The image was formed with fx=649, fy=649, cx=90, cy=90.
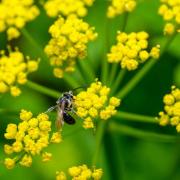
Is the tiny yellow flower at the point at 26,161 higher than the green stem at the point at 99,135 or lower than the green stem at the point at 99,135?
lower

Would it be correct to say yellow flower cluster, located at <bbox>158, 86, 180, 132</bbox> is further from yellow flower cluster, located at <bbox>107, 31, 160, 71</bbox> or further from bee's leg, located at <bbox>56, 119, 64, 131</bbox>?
bee's leg, located at <bbox>56, 119, 64, 131</bbox>

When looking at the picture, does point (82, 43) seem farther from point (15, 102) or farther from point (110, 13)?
point (15, 102)

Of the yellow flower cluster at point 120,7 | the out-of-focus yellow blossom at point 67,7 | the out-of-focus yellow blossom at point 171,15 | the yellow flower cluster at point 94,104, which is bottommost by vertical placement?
the yellow flower cluster at point 94,104

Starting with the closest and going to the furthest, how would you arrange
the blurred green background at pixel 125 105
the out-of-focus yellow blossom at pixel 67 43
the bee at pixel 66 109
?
the bee at pixel 66 109 → the out-of-focus yellow blossom at pixel 67 43 → the blurred green background at pixel 125 105

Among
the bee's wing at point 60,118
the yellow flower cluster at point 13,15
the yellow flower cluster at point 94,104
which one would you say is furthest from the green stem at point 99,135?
the yellow flower cluster at point 13,15

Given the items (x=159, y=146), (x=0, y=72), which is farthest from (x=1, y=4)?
(x=159, y=146)

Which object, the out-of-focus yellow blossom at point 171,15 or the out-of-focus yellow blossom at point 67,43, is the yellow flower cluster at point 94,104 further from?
the out-of-focus yellow blossom at point 171,15

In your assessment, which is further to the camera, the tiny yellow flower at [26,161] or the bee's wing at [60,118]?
the bee's wing at [60,118]

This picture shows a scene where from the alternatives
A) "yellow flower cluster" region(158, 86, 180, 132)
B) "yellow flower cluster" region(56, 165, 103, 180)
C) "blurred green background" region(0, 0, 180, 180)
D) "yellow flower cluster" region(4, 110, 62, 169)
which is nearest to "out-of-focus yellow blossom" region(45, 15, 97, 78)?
"yellow flower cluster" region(4, 110, 62, 169)
